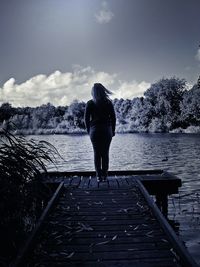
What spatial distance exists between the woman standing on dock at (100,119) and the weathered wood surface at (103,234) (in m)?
1.38

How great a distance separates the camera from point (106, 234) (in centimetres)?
537

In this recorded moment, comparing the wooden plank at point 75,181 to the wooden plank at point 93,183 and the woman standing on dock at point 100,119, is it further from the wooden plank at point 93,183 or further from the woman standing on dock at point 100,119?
the woman standing on dock at point 100,119

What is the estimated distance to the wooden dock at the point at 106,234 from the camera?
4.41 m

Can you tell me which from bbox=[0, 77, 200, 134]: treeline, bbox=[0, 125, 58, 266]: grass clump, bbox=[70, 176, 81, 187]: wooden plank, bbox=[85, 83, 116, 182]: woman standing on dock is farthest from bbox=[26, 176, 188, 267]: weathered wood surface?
bbox=[0, 77, 200, 134]: treeline

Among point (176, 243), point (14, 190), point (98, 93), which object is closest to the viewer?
point (176, 243)

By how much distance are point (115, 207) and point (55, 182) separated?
2.47 m

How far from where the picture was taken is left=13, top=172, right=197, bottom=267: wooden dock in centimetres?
441

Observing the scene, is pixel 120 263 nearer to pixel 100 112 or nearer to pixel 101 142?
pixel 101 142

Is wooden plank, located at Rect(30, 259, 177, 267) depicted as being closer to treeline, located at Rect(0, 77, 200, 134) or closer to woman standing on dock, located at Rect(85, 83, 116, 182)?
woman standing on dock, located at Rect(85, 83, 116, 182)

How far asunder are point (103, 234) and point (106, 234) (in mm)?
45

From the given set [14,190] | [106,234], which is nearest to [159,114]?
[106,234]

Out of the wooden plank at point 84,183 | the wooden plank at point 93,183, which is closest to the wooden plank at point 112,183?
the wooden plank at point 93,183

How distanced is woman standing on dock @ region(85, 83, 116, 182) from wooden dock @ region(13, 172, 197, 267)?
4.00 ft

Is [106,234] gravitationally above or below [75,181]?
below
